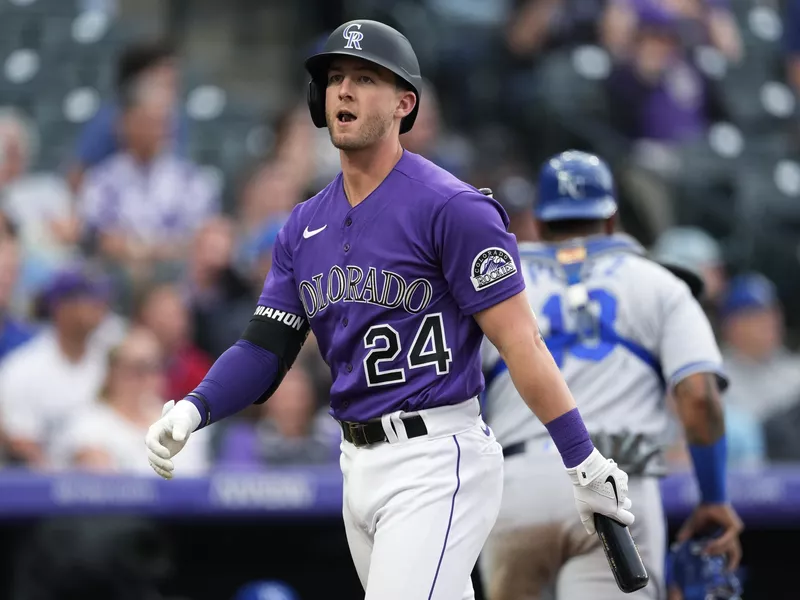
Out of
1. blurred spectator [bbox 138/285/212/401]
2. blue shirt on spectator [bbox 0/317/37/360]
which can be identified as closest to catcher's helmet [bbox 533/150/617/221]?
blurred spectator [bbox 138/285/212/401]

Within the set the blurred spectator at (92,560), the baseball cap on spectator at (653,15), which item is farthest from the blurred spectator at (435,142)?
the blurred spectator at (92,560)

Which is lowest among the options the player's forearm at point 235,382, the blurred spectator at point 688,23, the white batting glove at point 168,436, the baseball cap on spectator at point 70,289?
the white batting glove at point 168,436

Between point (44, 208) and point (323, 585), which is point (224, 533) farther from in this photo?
point (44, 208)

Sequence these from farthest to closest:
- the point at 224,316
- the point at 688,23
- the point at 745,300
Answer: the point at 688,23
the point at 745,300
the point at 224,316

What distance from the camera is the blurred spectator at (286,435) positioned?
20.9 feet

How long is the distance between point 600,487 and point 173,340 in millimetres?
4162

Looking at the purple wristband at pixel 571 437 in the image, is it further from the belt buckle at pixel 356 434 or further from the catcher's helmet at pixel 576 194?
the catcher's helmet at pixel 576 194

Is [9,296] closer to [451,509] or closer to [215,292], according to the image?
[215,292]

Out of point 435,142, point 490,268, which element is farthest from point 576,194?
point 435,142

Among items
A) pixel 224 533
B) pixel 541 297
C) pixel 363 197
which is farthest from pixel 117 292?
pixel 363 197

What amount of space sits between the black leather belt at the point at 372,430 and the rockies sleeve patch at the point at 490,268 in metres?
0.35

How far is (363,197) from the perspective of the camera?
11.3ft

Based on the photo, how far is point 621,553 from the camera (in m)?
3.27

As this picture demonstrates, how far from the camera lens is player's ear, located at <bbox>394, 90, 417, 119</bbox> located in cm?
340
